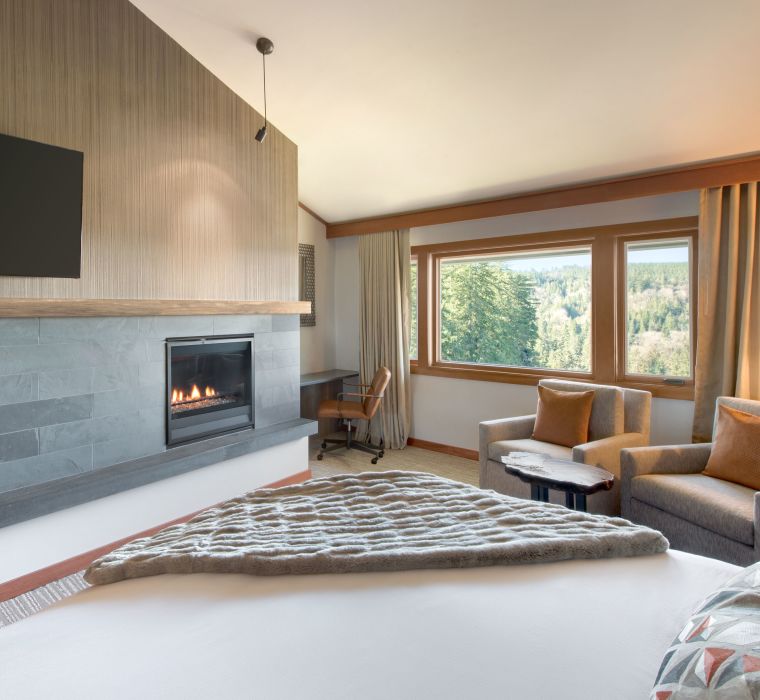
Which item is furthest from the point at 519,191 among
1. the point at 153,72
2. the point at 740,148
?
the point at 153,72

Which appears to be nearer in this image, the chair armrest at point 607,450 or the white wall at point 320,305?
the chair armrest at point 607,450

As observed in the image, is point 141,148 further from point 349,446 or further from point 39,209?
point 349,446

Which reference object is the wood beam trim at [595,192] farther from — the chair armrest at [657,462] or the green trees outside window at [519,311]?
the chair armrest at [657,462]

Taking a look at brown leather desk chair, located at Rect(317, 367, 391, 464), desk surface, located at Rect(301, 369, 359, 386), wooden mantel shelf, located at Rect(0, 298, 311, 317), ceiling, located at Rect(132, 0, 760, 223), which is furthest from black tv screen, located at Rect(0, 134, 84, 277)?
brown leather desk chair, located at Rect(317, 367, 391, 464)

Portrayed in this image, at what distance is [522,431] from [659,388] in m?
1.03

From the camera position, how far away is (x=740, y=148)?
301 cm

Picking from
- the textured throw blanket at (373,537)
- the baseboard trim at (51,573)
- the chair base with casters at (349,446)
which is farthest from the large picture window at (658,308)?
the baseboard trim at (51,573)

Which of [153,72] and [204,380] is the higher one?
A: [153,72]

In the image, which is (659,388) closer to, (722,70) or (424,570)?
(722,70)

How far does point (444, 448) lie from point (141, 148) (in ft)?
Result: 11.5

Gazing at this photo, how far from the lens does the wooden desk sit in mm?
5207

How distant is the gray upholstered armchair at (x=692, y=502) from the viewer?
2.23 metres

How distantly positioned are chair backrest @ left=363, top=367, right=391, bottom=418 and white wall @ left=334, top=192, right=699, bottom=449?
0.49 m

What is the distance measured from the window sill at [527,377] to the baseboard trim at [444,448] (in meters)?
0.68
